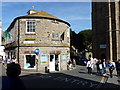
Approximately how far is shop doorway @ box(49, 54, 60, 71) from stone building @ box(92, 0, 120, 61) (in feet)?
50.7

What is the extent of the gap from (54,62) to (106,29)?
59.9 feet

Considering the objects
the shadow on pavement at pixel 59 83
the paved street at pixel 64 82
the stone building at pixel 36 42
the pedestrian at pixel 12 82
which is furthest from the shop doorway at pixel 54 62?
the pedestrian at pixel 12 82

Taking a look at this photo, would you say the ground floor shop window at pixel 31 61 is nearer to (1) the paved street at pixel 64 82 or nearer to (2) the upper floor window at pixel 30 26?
(2) the upper floor window at pixel 30 26

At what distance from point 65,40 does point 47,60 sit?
156 inches

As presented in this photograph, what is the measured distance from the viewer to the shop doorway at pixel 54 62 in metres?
19.2

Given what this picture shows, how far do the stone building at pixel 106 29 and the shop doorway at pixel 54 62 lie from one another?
15457mm

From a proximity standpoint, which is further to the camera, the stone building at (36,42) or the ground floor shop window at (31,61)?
the ground floor shop window at (31,61)

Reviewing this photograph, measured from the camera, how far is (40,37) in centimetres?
1895

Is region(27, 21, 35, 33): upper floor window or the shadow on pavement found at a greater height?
region(27, 21, 35, 33): upper floor window

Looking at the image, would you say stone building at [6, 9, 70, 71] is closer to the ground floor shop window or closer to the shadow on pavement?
the ground floor shop window

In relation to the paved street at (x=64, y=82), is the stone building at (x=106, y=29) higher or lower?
higher

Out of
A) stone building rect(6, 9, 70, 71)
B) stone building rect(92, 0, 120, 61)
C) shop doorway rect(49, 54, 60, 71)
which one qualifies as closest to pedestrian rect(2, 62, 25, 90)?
stone building rect(6, 9, 70, 71)

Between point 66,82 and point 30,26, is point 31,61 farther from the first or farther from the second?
point 66,82

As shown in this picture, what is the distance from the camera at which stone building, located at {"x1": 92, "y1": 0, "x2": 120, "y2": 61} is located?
31.6 meters
